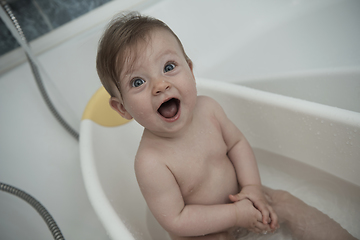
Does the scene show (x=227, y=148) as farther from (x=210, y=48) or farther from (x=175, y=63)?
(x=210, y=48)

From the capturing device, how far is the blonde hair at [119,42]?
56cm

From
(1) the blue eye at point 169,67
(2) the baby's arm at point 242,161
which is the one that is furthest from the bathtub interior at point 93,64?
(1) the blue eye at point 169,67

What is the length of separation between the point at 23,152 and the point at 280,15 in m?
1.37

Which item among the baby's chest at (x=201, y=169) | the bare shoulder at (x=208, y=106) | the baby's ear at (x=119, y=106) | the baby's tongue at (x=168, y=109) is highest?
the baby's ear at (x=119, y=106)

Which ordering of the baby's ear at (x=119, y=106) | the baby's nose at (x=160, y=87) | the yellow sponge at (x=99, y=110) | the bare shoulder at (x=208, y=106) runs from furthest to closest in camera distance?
the yellow sponge at (x=99, y=110) < the bare shoulder at (x=208, y=106) < the baby's ear at (x=119, y=106) < the baby's nose at (x=160, y=87)

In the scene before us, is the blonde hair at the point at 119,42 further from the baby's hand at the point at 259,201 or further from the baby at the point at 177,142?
the baby's hand at the point at 259,201

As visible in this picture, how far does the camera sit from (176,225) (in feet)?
2.15

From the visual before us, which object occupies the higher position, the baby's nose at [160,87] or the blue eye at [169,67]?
the blue eye at [169,67]

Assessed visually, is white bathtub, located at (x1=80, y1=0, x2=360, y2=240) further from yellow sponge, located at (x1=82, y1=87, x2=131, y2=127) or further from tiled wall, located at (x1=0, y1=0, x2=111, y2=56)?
tiled wall, located at (x1=0, y1=0, x2=111, y2=56)

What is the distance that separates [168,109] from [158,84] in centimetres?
7

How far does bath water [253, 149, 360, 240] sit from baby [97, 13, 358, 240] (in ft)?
0.44

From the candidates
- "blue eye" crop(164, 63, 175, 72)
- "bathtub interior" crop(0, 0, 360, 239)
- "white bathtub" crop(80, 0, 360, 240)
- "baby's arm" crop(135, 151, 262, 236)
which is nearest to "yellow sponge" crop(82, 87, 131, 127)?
"white bathtub" crop(80, 0, 360, 240)

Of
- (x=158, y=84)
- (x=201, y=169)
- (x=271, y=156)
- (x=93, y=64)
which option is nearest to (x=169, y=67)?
(x=158, y=84)

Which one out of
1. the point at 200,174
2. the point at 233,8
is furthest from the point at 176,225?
the point at 233,8
